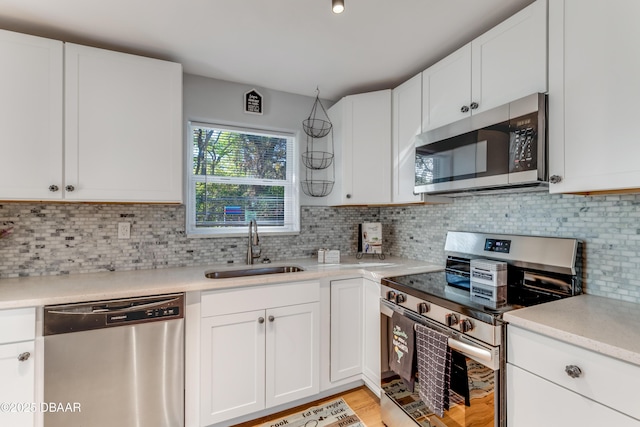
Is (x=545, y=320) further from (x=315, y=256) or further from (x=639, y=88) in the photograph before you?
(x=315, y=256)

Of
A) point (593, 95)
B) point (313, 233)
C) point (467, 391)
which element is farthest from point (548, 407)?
point (313, 233)

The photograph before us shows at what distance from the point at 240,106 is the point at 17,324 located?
6.18 feet

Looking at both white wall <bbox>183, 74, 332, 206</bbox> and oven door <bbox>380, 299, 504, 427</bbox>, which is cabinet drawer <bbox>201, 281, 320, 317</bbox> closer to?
oven door <bbox>380, 299, 504, 427</bbox>

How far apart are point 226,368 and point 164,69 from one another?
1890 millimetres

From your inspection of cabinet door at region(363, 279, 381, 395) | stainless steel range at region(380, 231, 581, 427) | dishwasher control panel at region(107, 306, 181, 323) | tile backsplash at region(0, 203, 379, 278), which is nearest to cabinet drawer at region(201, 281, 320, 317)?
dishwasher control panel at region(107, 306, 181, 323)

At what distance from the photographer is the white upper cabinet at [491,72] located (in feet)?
4.46

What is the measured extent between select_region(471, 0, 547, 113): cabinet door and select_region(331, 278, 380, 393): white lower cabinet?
1.31m

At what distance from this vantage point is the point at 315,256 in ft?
8.61

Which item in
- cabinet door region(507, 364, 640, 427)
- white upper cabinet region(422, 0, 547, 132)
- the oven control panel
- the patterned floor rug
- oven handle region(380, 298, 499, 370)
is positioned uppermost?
white upper cabinet region(422, 0, 547, 132)

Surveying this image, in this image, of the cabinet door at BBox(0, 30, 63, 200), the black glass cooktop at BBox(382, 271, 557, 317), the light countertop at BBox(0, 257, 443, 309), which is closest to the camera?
the black glass cooktop at BBox(382, 271, 557, 317)

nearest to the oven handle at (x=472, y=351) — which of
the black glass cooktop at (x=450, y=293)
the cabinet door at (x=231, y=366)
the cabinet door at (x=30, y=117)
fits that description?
the black glass cooktop at (x=450, y=293)

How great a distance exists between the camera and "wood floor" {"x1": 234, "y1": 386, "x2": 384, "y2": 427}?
Answer: 1840mm

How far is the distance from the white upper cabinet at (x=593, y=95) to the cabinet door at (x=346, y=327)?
1315 mm

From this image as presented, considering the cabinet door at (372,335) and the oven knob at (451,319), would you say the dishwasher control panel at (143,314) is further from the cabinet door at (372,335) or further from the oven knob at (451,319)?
the oven knob at (451,319)
